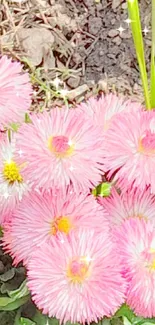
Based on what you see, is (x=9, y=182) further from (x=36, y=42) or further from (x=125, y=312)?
(x=36, y=42)

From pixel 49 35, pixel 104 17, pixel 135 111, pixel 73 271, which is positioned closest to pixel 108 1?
pixel 104 17

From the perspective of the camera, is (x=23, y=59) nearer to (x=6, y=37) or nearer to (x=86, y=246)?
(x=6, y=37)

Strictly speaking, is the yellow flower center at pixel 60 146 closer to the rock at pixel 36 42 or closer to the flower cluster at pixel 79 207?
the flower cluster at pixel 79 207

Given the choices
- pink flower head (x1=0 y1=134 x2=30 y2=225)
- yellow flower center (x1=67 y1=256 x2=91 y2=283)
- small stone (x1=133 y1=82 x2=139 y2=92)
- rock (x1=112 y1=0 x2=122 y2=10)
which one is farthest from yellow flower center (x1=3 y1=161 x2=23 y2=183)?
rock (x1=112 y1=0 x2=122 y2=10)

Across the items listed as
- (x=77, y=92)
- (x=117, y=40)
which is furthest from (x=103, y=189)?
(x=117, y=40)

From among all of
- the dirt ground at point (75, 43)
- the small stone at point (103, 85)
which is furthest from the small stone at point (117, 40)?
the small stone at point (103, 85)

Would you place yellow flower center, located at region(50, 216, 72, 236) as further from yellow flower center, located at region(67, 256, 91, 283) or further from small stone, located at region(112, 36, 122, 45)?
small stone, located at region(112, 36, 122, 45)
